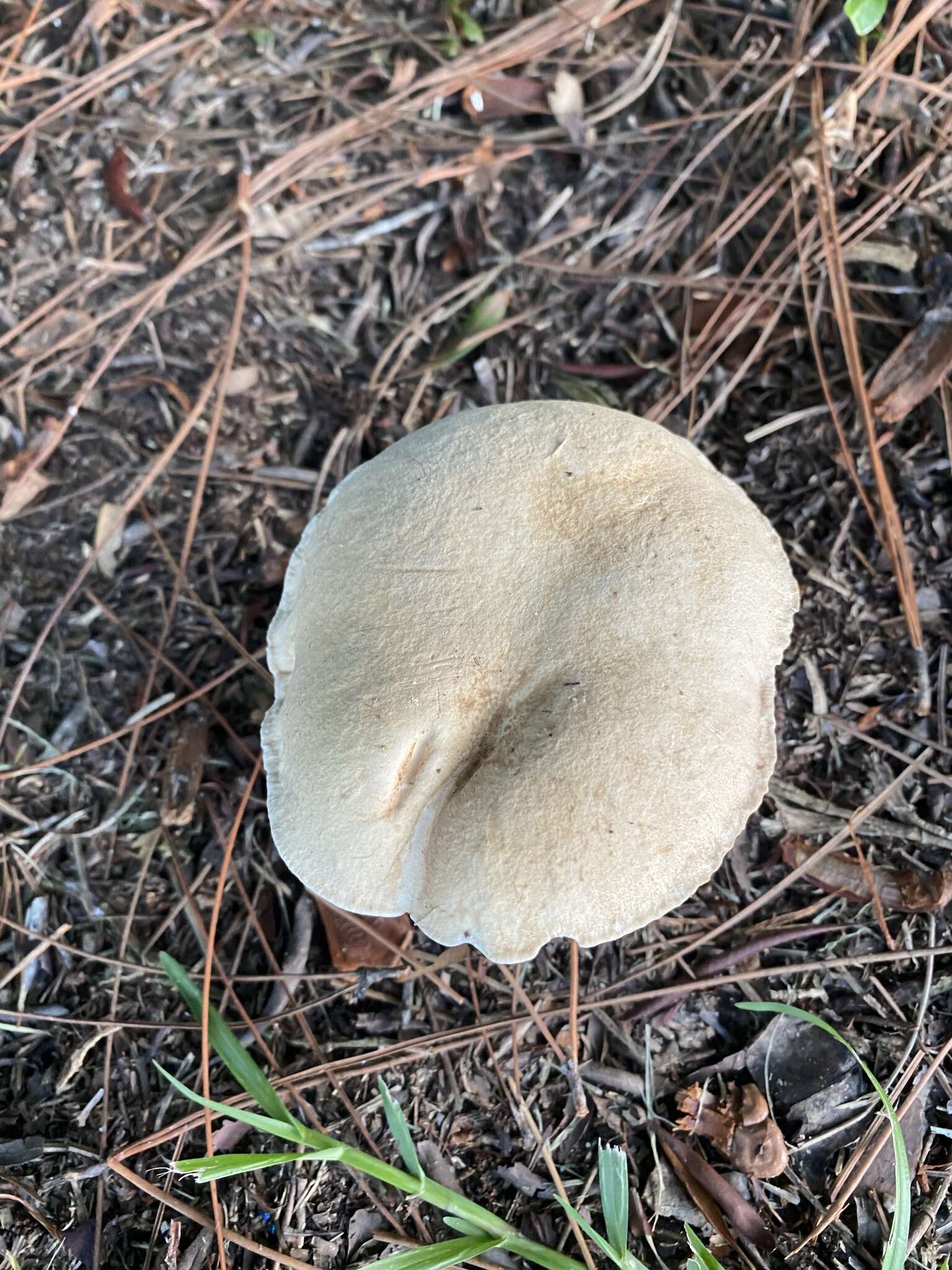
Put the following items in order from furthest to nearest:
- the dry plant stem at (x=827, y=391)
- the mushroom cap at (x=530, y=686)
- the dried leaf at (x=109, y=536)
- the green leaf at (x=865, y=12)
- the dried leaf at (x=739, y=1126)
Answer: the dried leaf at (x=109, y=536) → the dry plant stem at (x=827, y=391) → the green leaf at (x=865, y=12) → the dried leaf at (x=739, y=1126) → the mushroom cap at (x=530, y=686)

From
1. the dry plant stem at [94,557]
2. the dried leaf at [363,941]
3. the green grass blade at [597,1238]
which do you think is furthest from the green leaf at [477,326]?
the green grass blade at [597,1238]

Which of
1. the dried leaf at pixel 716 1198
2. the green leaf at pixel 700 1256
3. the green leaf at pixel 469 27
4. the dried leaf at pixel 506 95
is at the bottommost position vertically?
the dried leaf at pixel 716 1198

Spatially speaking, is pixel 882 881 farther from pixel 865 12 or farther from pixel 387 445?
pixel 865 12

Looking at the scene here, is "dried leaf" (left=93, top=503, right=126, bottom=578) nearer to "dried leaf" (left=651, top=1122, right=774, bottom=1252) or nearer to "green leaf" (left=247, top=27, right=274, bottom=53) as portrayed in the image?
"green leaf" (left=247, top=27, right=274, bottom=53)

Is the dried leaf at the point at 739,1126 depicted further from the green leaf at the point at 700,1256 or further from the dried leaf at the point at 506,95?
the dried leaf at the point at 506,95

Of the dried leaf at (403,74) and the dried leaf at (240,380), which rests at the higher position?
the dried leaf at (403,74)

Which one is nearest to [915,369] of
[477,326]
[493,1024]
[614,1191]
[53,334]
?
[477,326]

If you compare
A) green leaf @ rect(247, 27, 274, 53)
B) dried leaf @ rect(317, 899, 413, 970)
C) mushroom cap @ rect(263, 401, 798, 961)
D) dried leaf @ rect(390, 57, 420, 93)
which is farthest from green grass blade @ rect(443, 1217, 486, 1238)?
green leaf @ rect(247, 27, 274, 53)
